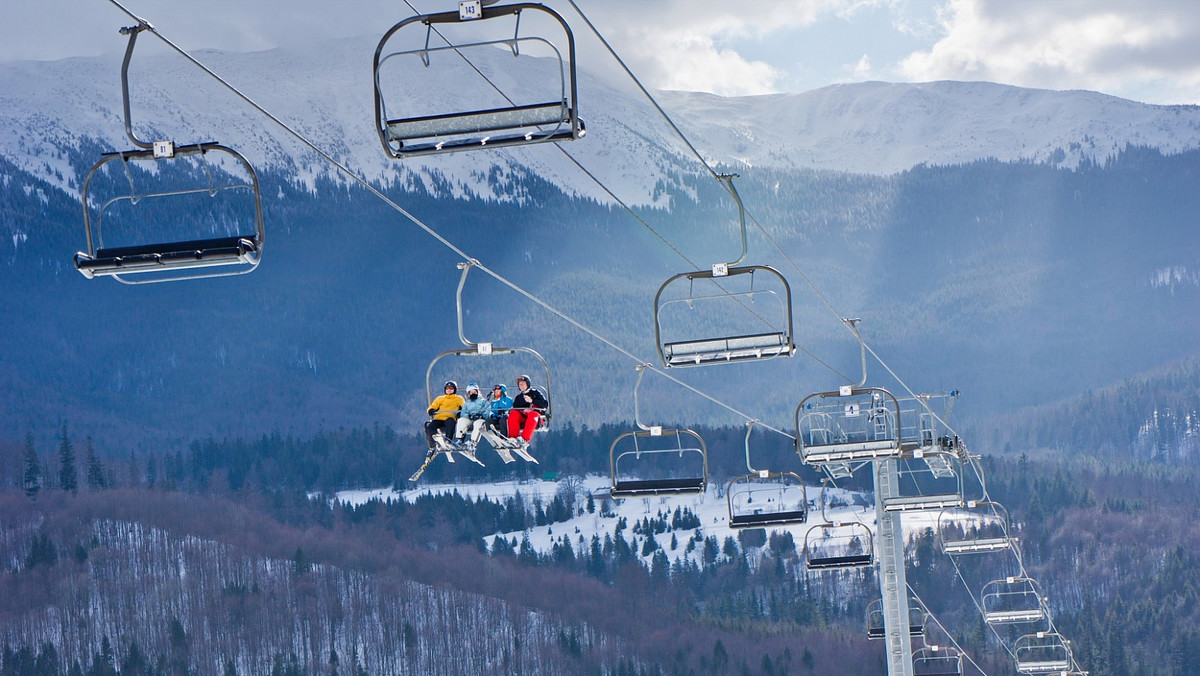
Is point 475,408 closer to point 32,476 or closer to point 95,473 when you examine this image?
point 95,473

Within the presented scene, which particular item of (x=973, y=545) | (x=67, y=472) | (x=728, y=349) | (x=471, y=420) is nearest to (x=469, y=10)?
(x=728, y=349)

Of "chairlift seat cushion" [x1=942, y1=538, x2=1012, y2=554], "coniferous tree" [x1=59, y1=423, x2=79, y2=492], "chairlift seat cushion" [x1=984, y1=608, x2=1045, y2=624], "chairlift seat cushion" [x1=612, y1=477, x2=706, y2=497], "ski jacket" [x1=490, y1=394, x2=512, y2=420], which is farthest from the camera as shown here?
"coniferous tree" [x1=59, y1=423, x2=79, y2=492]

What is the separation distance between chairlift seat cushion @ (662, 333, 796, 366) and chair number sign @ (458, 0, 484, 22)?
511 cm

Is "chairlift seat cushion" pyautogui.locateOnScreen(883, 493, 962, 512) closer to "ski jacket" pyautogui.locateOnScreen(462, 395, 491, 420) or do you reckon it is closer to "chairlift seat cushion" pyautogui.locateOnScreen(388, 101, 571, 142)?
"ski jacket" pyautogui.locateOnScreen(462, 395, 491, 420)

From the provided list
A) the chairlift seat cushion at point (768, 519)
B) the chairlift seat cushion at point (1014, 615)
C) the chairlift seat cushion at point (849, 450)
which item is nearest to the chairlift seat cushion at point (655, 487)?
the chairlift seat cushion at point (849, 450)

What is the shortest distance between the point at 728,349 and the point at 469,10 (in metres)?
5.60

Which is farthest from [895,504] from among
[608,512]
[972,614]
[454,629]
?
[608,512]

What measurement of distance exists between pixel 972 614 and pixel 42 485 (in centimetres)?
11535

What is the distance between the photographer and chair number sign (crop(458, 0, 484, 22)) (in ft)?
28.3

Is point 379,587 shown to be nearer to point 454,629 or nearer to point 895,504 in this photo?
point 454,629

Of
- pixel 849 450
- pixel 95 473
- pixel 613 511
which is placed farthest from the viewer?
pixel 95 473

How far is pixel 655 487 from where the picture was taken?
17.1 meters

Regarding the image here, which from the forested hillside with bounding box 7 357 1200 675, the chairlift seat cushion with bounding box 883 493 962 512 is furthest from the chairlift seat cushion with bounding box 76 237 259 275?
the forested hillside with bounding box 7 357 1200 675

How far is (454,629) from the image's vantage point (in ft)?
520
